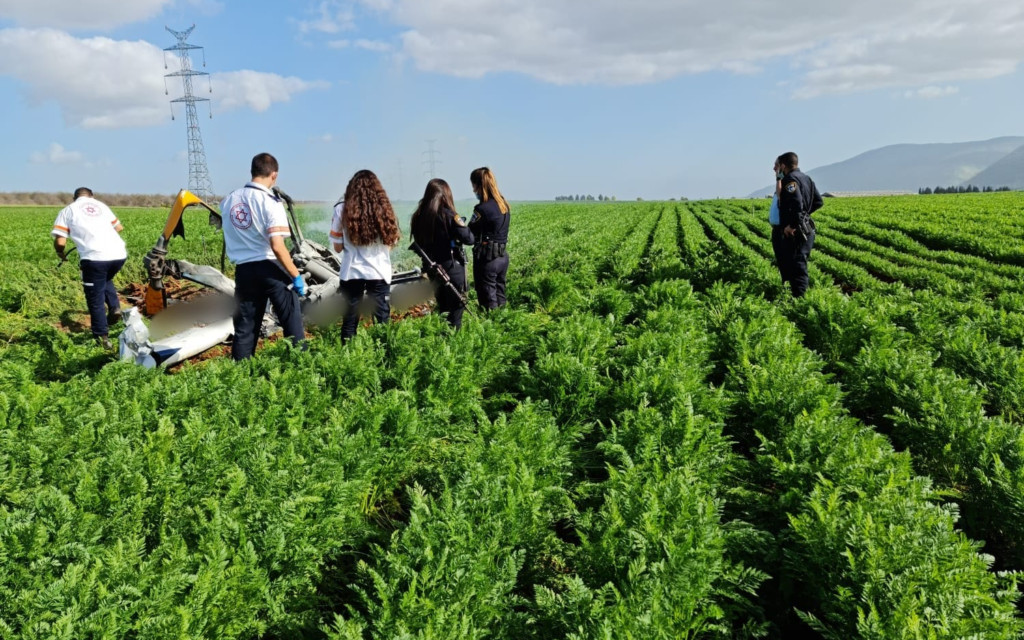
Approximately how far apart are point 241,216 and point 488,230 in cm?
269

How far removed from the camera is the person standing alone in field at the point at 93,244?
742 centimetres

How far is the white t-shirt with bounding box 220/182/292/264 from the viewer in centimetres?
527

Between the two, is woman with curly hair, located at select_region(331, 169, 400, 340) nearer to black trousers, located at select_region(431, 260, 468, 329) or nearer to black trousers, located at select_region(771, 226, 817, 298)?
black trousers, located at select_region(431, 260, 468, 329)

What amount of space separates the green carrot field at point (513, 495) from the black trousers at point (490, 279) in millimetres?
1444

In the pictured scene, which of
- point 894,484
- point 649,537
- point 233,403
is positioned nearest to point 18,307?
point 233,403

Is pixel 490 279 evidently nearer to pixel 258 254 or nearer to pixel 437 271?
pixel 437 271

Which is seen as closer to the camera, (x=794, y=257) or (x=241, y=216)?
(x=241, y=216)

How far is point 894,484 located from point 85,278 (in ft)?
28.4

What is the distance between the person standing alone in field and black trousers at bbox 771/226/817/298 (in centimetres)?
861

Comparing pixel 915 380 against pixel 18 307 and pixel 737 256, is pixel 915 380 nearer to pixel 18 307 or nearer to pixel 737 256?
pixel 737 256

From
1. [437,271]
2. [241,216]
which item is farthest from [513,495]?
[437,271]

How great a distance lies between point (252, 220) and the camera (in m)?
5.29

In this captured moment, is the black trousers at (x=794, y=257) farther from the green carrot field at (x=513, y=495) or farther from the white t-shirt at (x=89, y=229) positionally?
the white t-shirt at (x=89, y=229)

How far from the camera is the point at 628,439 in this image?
146 inches
